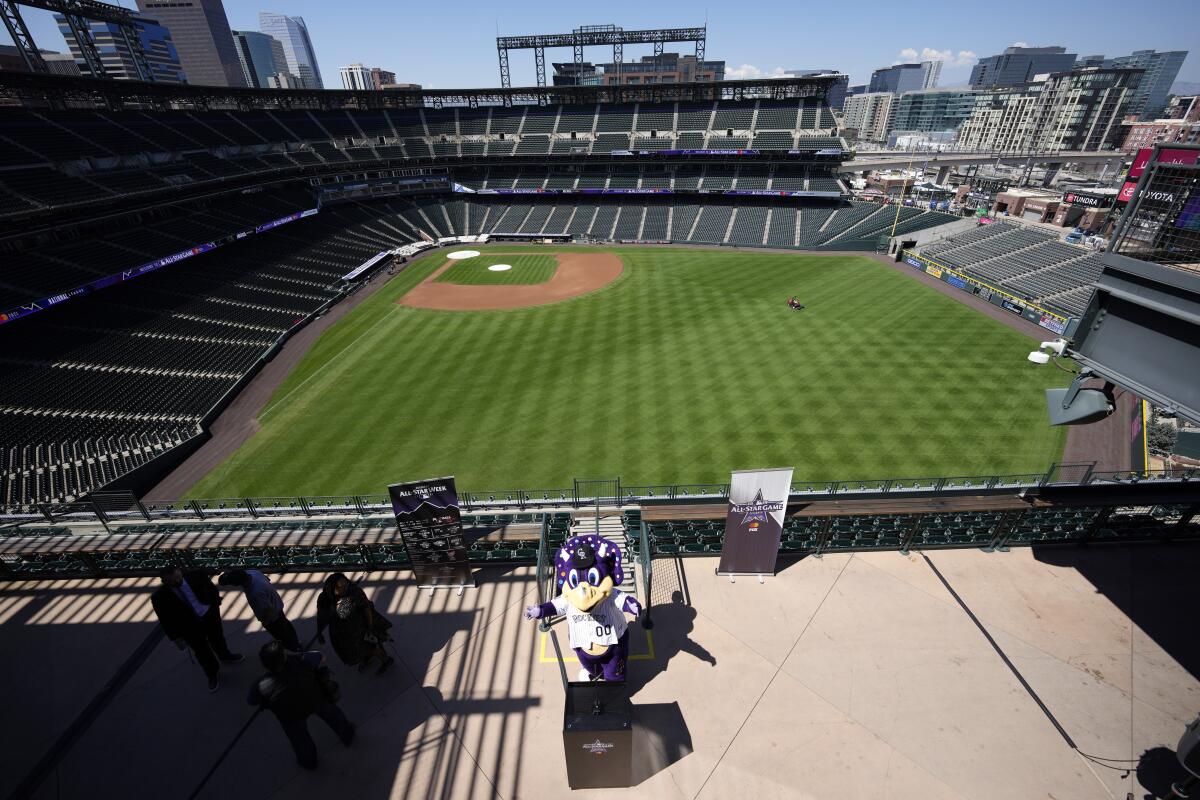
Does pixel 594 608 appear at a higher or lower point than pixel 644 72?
lower

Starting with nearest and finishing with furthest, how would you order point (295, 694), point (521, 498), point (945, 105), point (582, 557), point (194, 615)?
point (295, 694)
point (582, 557)
point (194, 615)
point (521, 498)
point (945, 105)

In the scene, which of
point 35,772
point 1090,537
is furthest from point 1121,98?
point 35,772

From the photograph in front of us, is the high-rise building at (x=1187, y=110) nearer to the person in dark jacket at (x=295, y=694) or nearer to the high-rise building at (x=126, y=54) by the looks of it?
the person in dark jacket at (x=295, y=694)

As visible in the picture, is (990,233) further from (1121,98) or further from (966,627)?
(1121,98)

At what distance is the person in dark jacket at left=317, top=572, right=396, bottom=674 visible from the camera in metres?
7.34

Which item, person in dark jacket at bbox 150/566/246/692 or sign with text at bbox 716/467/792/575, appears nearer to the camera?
person in dark jacket at bbox 150/566/246/692

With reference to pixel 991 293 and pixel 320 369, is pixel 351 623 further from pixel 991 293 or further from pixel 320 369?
pixel 991 293

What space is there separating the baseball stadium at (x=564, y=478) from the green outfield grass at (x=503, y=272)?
911mm

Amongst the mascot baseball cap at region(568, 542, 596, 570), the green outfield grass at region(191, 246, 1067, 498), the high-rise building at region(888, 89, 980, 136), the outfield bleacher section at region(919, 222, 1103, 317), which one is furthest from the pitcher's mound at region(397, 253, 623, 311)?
the high-rise building at region(888, 89, 980, 136)

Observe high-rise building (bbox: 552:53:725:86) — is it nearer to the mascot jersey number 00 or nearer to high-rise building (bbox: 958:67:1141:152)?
high-rise building (bbox: 958:67:1141:152)

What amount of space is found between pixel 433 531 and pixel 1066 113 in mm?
188762

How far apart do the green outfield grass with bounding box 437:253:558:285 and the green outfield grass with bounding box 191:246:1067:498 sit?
8.01 m

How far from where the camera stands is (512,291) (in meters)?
42.7

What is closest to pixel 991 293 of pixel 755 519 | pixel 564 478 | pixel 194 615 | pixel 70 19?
pixel 564 478
